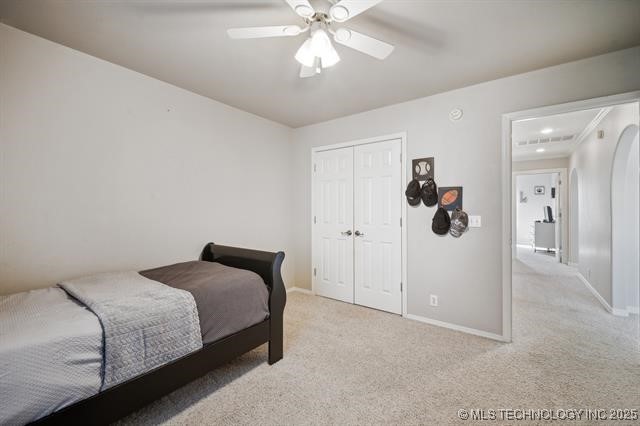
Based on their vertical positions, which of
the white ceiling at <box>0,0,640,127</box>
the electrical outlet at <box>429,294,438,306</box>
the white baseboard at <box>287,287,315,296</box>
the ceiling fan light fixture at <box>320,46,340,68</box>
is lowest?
the white baseboard at <box>287,287,315,296</box>

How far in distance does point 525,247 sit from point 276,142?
28.9 feet

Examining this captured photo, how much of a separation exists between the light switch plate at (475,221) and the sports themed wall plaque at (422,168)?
60 centimetres

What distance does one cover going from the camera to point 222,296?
1898 millimetres

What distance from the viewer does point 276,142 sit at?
3900 millimetres

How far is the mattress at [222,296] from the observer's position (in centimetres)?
181

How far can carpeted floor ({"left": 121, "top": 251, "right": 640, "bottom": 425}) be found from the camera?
5.53 feet

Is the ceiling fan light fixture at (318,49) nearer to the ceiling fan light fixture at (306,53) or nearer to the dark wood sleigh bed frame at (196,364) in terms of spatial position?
the ceiling fan light fixture at (306,53)

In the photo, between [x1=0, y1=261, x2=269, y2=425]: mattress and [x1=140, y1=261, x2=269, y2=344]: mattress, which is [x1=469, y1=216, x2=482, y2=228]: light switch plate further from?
[x1=0, y1=261, x2=269, y2=425]: mattress

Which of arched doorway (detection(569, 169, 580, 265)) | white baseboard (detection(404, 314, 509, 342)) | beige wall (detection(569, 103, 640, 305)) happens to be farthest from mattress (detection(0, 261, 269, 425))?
arched doorway (detection(569, 169, 580, 265))

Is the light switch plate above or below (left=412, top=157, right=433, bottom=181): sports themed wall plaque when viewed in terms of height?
below

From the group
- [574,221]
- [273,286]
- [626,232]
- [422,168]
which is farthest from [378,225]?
[574,221]

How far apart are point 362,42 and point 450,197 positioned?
73.7 inches

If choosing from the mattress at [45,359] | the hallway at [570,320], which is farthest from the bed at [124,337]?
the hallway at [570,320]

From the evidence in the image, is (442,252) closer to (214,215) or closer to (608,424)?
(608,424)
